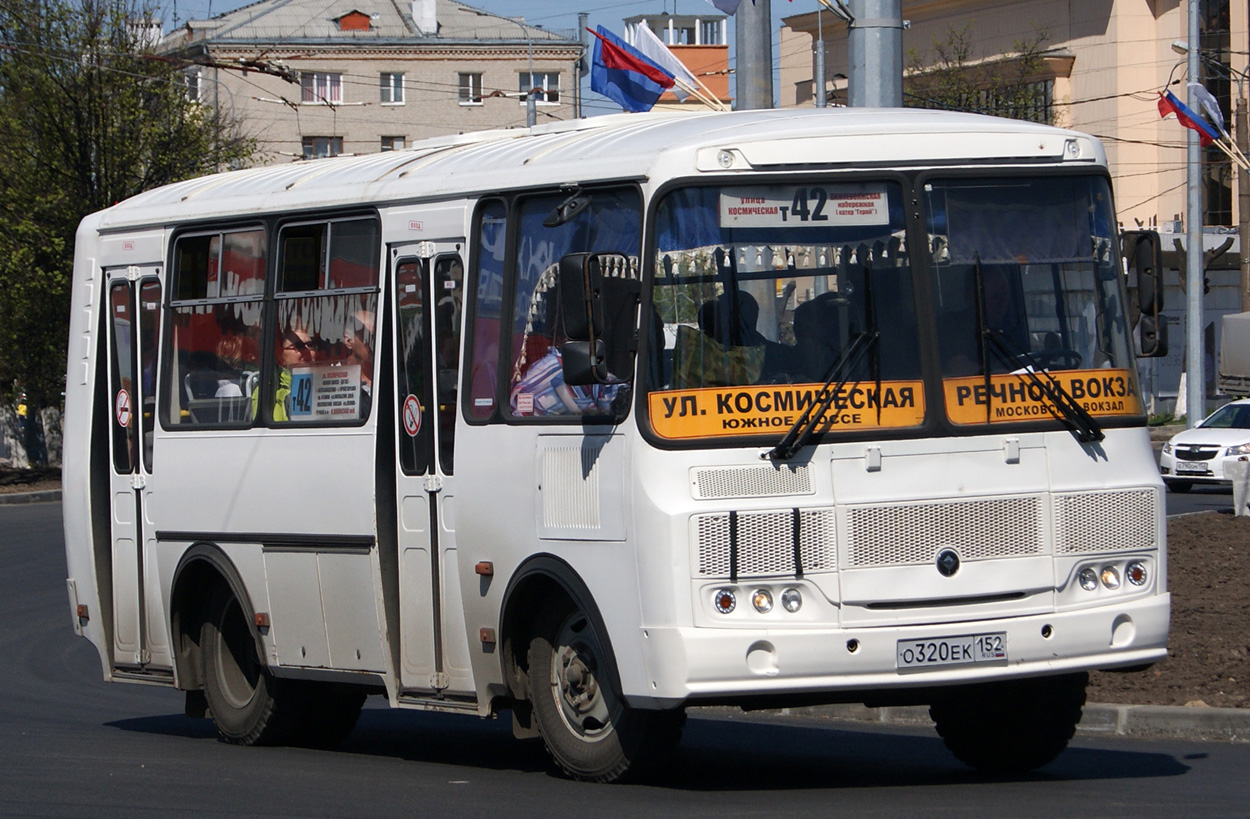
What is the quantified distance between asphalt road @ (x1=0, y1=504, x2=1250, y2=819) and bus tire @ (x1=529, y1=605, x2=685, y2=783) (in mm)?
130

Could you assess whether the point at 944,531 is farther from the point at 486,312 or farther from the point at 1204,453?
the point at 1204,453

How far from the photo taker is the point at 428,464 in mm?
9320

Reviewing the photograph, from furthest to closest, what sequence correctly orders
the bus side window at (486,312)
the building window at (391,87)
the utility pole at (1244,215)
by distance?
the building window at (391,87) < the utility pole at (1244,215) < the bus side window at (486,312)

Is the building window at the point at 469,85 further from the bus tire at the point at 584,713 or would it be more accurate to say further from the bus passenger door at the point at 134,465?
the bus tire at the point at 584,713

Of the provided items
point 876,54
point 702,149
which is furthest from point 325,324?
point 876,54

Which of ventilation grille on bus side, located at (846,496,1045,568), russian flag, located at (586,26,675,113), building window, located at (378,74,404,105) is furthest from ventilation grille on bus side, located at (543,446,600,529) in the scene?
building window, located at (378,74,404,105)

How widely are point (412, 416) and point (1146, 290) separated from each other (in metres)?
3.44

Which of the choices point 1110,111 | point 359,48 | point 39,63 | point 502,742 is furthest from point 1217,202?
point 502,742

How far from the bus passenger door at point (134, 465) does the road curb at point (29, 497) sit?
24610 millimetres

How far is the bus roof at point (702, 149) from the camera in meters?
7.98

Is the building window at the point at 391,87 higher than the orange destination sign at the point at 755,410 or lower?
higher

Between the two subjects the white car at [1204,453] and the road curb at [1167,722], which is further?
the white car at [1204,453]

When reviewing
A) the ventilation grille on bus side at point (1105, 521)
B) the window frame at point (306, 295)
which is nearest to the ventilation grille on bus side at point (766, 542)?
the ventilation grille on bus side at point (1105, 521)

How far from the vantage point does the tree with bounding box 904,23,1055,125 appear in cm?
5616
